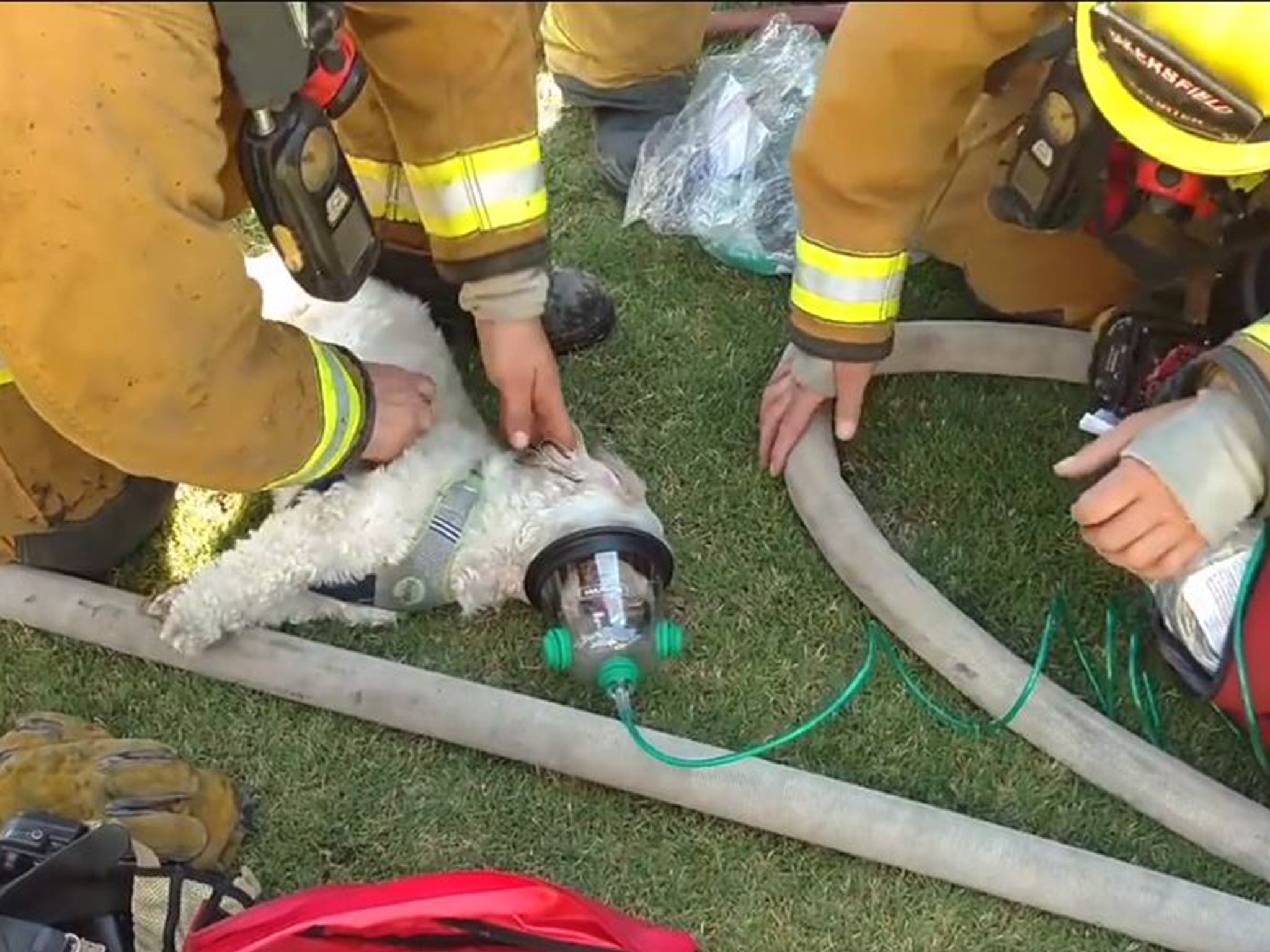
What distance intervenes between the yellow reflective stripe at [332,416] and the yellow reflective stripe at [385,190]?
0.26 meters

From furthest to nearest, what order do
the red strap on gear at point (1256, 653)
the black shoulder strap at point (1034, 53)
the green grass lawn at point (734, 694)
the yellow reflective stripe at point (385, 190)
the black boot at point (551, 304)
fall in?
the black boot at point (551, 304) → the yellow reflective stripe at point (385, 190) → the green grass lawn at point (734, 694) → the red strap on gear at point (1256, 653) → the black shoulder strap at point (1034, 53)

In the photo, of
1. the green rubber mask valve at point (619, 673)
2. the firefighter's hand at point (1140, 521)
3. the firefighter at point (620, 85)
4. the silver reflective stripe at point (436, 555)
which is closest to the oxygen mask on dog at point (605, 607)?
the green rubber mask valve at point (619, 673)

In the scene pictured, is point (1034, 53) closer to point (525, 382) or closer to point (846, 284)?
point (846, 284)

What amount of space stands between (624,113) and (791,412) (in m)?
0.59

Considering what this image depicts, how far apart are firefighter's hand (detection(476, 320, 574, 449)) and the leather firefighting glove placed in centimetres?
48

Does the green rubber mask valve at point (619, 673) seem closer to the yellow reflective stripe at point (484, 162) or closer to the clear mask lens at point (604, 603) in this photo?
the clear mask lens at point (604, 603)

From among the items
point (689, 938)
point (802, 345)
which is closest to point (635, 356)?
point (802, 345)

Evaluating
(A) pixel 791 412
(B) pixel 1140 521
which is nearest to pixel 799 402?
(A) pixel 791 412

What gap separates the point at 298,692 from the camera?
183 centimetres

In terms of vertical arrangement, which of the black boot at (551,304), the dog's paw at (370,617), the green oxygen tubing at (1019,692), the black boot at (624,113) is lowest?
the dog's paw at (370,617)

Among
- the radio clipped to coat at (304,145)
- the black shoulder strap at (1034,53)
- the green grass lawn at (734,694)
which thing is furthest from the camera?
the green grass lawn at (734,694)

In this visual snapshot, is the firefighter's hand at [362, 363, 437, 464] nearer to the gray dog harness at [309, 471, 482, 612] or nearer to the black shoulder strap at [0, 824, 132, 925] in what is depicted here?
the gray dog harness at [309, 471, 482, 612]

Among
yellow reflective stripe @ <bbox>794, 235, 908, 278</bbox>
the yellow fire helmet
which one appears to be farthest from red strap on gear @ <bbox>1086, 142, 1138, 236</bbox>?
yellow reflective stripe @ <bbox>794, 235, 908, 278</bbox>

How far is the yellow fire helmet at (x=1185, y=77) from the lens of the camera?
4.32 ft
